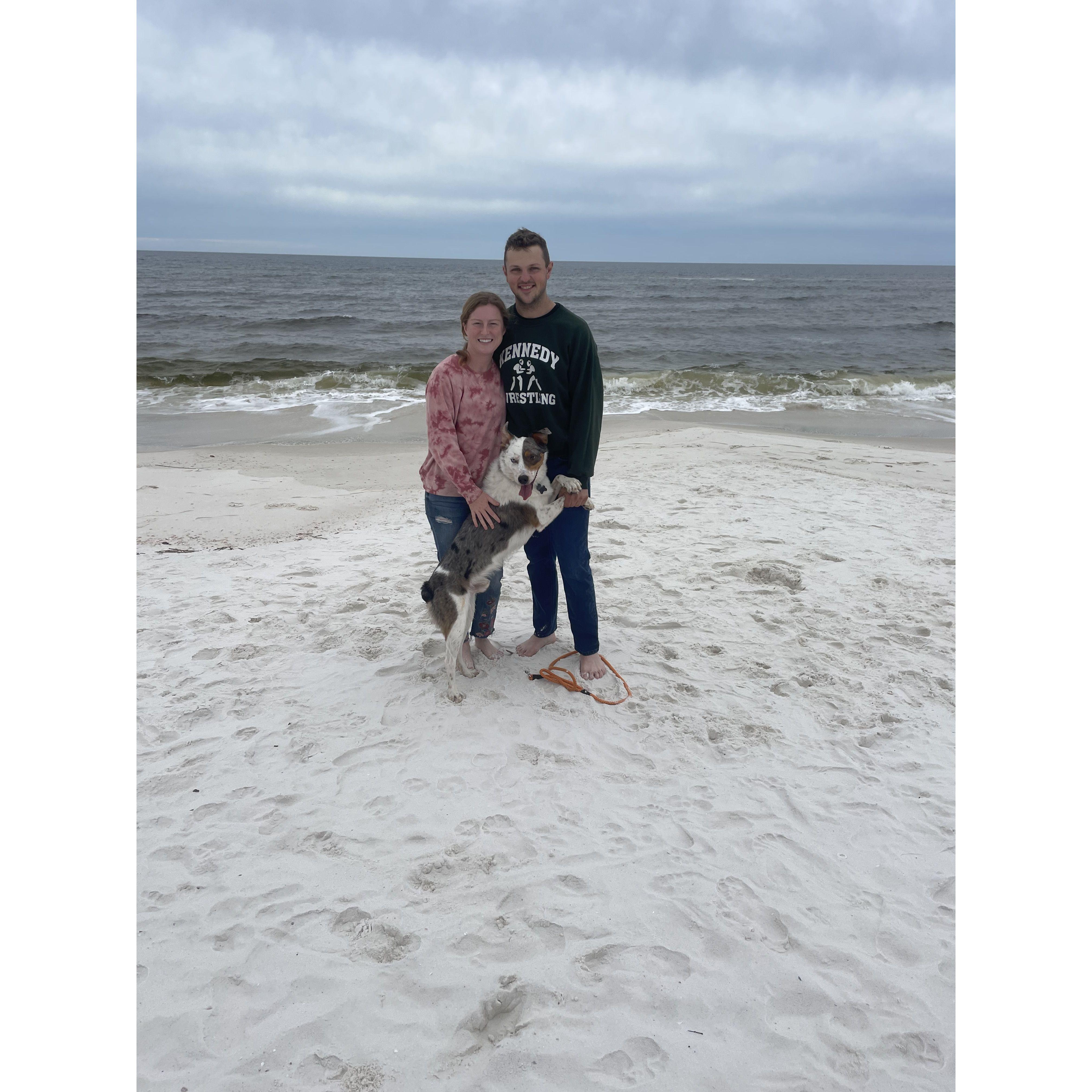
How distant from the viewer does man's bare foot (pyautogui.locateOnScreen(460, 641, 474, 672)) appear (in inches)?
156

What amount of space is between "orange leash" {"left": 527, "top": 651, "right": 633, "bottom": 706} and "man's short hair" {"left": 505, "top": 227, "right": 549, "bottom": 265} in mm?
2189

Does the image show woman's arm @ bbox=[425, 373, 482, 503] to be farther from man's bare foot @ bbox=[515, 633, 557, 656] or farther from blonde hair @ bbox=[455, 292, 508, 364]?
man's bare foot @ bbox=[515, 633, 557, 656]

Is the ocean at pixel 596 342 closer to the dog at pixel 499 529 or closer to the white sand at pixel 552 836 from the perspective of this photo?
the white sand at pixel 552 836

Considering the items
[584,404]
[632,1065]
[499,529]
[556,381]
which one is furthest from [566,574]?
[632,1065]

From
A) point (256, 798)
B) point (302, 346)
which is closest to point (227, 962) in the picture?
point (256, 798)

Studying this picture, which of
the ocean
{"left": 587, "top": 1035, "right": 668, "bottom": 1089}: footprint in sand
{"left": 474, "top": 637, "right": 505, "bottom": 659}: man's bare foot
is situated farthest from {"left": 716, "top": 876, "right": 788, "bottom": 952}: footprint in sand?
the ocean

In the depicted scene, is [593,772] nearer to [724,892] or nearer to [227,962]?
[724,892]

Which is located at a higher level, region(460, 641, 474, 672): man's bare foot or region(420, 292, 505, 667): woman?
region(420, 292, 505, 667): woman

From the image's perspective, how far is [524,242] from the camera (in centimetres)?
323

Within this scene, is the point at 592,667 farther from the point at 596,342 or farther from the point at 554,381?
the point at 596,342

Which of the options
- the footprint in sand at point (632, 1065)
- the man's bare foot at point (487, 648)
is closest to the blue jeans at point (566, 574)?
the man's bare foot at point (487, 648)

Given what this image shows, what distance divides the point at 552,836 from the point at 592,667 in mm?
→ 1286

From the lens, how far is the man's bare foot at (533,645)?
421cm

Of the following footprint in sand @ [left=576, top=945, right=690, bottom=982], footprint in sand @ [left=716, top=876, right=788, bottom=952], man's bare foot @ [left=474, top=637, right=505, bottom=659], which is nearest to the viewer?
footprint in sand @ [left=576, top=945, right=690, bottom=982]
